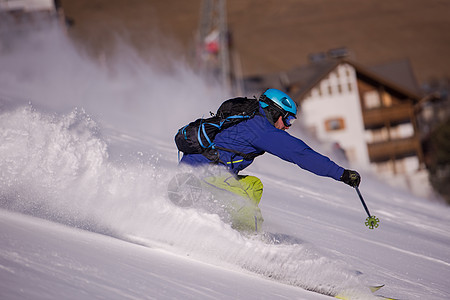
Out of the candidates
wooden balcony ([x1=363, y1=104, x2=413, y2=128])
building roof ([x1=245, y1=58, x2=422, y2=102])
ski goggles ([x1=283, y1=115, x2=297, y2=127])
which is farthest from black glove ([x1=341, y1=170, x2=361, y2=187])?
wooden balcony ([x1=363, y1=104, x2=413, y2=128])

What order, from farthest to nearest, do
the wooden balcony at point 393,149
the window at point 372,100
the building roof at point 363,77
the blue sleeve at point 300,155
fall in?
1. the window at point 372,100
2. the wooden balcony at point 393,149
3. the building roof at point 363,77
4. the blue sleeve at point 300,155

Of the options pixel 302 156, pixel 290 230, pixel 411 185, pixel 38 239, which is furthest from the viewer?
pixel 411 185

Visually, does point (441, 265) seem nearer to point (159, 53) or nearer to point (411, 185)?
point (411, 185)

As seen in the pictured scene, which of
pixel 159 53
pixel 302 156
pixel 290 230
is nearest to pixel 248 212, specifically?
pixel 302 156

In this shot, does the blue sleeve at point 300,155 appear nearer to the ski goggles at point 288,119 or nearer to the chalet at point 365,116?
the ski goggles at point 288,119

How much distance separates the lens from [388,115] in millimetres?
32781

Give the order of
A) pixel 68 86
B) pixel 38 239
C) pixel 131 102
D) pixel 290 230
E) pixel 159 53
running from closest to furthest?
1. pixel 38 239
2. pixel 290 230
3. pixel 68 86
4. pixel 131 102
5. pixel 159 53

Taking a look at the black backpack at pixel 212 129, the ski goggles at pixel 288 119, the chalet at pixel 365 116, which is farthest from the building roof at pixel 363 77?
the black backpack at pixel 212 129

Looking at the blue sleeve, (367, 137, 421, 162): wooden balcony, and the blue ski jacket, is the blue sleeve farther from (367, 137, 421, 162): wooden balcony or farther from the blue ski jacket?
(367, 137, 421, 162): wooden balcony

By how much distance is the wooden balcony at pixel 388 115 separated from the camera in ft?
107

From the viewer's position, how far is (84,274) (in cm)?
381

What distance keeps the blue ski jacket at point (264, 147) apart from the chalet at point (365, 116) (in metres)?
27.3

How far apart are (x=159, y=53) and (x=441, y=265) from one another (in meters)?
55.5

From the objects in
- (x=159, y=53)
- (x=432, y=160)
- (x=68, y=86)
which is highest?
A: (x=159, y=53)
